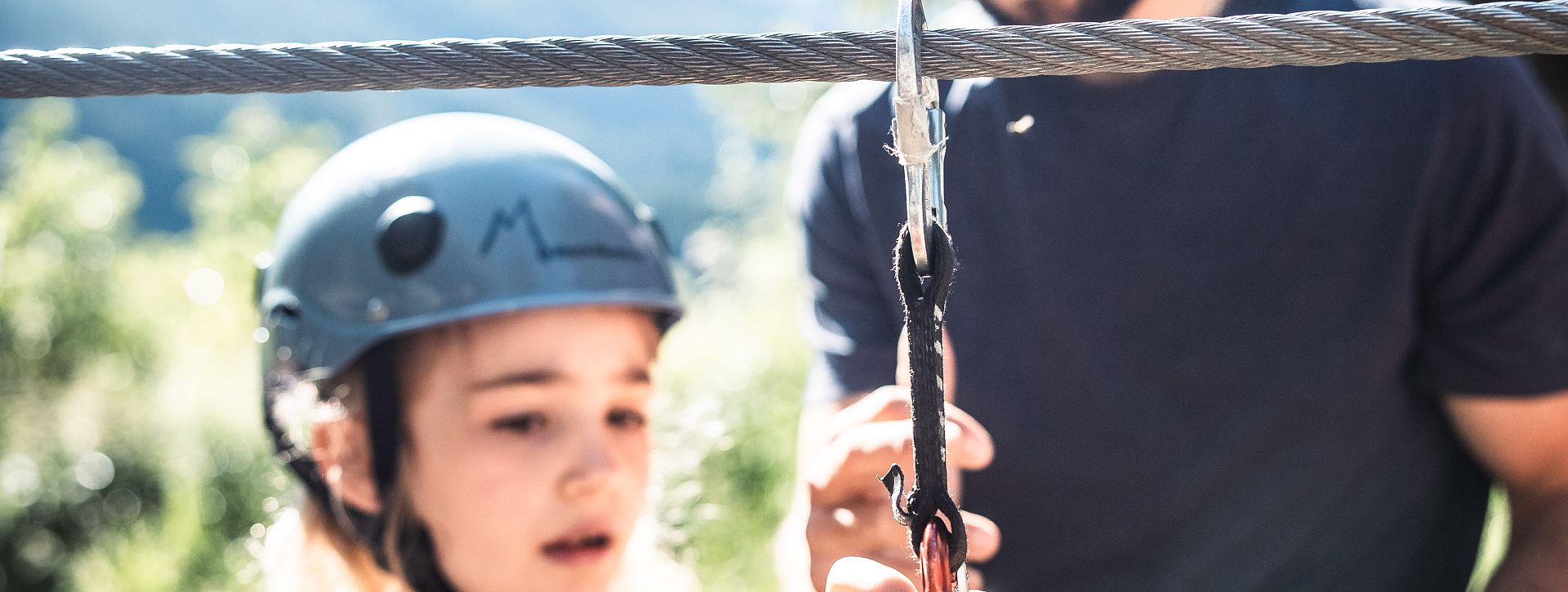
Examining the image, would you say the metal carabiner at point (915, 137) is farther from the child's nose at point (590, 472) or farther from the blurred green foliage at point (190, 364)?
the blurred green foliage at point (190, 364)

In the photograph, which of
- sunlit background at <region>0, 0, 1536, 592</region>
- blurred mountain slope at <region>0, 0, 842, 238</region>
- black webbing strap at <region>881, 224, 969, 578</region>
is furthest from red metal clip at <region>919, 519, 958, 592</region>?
blurred mountain slope at <region>0, 0, 842, 238</region>

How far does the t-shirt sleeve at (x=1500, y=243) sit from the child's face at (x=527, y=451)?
3.91ft

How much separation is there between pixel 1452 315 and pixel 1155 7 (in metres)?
0.47

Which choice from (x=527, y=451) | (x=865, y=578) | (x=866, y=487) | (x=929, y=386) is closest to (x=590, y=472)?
(x=527, y=451)

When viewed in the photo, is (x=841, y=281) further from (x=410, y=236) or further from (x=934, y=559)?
(x=934, y=559)

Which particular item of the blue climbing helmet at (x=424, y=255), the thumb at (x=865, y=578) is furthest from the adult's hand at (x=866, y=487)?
the blue climbing helmet at (x=424, y=255)

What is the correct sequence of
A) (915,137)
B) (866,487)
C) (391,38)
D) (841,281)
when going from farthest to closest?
(391,38)
(841,281)
(866,487)
(915,137)

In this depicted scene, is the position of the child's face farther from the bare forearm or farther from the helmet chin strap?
the bare forearm

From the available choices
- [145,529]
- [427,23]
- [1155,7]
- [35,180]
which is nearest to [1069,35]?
[1155,7]

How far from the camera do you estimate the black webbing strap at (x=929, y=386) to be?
0.80 metres

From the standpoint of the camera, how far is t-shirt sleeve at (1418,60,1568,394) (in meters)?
1.23

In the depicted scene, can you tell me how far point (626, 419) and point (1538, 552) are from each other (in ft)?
4.23

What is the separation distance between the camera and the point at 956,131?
1544 millimetres

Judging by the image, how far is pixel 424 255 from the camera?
204 centimetres
